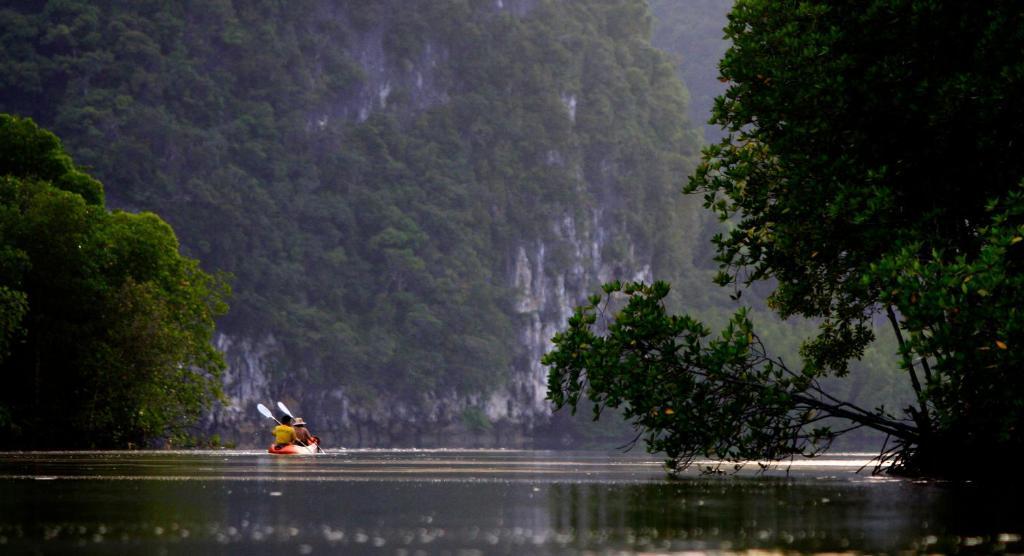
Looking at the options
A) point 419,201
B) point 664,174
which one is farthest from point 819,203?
point 664,174

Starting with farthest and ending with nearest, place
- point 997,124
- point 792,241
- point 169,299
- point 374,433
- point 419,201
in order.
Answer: point 419,201 → point 374,433 → point 169,299 → point 792,241 → point 997,124

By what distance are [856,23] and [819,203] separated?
9.37 ft

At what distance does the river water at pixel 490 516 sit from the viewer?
11.6m

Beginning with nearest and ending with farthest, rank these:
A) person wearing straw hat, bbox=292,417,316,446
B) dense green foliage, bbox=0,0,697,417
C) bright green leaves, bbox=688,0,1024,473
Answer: bright green leaves, bbox=688,0,1024,473 < person wearing straw hat, bbox=292,417,316,446 < dense green foliage, bbox=0,0,697,417

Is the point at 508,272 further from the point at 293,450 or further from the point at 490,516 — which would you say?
the point at 490,516

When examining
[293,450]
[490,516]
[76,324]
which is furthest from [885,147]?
[76,324]

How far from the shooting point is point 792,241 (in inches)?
980

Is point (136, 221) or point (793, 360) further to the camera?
point (793, 360)

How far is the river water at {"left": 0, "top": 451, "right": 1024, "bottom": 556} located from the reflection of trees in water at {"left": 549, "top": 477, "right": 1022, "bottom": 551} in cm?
2

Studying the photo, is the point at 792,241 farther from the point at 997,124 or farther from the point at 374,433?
the point at 374,433

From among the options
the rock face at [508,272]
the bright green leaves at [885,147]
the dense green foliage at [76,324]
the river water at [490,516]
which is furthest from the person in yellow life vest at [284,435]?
the rock face at [508,272]

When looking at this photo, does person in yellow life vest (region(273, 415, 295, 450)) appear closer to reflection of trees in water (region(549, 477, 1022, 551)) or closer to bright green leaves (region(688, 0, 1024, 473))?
bright green leaves (region(688, 0, 1024, 473))

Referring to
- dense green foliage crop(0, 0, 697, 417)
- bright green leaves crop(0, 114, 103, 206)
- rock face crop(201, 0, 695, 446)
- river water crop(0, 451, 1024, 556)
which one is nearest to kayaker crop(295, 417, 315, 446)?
bright green leaves crop(0, 114, 103, 206)

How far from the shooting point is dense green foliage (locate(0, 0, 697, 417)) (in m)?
129
